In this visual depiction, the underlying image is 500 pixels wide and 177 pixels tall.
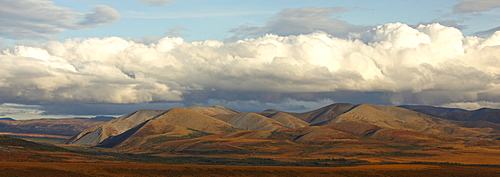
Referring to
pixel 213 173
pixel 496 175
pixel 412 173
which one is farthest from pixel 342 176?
pixel 496 175

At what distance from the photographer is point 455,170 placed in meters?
190

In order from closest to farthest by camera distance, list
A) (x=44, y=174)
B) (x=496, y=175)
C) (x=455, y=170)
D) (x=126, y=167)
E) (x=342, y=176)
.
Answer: (x=44, y=174), (x=126, y=167), (x=342, y=176), (x=496, y=175), (x=455, y=170)

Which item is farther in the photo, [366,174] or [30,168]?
[366,174]

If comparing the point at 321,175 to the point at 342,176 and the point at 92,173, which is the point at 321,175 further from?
the point at 92,173

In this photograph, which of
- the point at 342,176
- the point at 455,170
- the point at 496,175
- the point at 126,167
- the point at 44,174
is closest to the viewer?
the point at 44,174

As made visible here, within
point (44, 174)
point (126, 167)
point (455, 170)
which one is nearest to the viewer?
point (44, 174)

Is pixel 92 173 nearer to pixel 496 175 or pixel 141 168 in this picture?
pixel 141 168

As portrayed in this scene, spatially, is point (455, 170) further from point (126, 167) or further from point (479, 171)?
point (126, 167)

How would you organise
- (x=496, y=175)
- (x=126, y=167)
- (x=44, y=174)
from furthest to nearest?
1. (x=496, y=175)
2. (x=126, y=167)
3. (x=44, y=174)

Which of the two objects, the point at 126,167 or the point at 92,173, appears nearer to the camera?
the point at 92,173

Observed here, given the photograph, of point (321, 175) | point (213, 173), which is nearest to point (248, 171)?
point (213, 173)

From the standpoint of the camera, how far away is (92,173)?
14250 cm

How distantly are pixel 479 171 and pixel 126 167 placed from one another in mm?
124441

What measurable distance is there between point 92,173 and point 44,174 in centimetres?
1284
